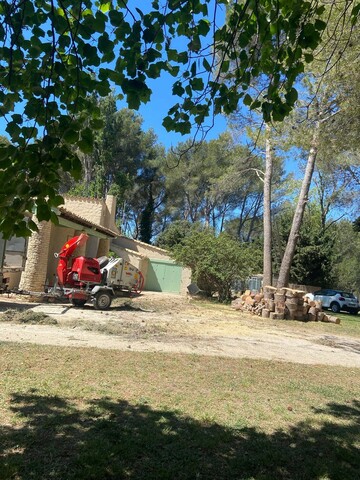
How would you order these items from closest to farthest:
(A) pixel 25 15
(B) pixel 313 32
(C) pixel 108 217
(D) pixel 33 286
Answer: (A) pixel 25 15 < (B) pixel 313 32 < (D) pixel 33 286 < (C) pixel 108 217

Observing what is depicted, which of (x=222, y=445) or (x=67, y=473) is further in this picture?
(x=222, y=445)

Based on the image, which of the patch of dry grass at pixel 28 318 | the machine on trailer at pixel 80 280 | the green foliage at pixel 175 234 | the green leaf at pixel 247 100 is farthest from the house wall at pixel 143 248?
the green leaf at pixel 247 100

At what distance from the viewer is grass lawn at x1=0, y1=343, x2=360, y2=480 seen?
343cm

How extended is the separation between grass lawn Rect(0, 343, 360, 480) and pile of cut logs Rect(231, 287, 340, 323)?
10381 mm

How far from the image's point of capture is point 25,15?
10.0 feet

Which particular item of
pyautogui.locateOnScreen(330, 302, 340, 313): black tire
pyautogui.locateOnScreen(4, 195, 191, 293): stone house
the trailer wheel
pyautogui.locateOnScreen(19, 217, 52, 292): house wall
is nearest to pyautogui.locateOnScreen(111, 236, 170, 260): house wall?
pyautogui.locateOnScreen(4, 195, 191, 293): stone house

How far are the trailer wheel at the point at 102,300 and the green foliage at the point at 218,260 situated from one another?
9024mm

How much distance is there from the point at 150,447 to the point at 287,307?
1462cm

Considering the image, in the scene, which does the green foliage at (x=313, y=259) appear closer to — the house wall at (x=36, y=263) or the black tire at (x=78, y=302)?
the black tire at (x=78, y=302)

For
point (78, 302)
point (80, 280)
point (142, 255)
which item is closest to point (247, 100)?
point (80, 280)

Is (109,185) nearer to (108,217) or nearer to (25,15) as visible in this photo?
(108,217)

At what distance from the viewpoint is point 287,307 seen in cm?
1755

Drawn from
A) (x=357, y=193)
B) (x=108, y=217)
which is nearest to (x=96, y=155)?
(x=108, y=217)

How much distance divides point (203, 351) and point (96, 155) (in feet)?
101
